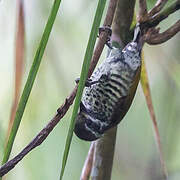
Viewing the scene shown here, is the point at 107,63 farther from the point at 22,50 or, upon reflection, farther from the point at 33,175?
the point at 33,175

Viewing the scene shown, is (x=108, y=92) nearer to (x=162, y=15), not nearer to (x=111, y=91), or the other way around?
(x=111, y=91)

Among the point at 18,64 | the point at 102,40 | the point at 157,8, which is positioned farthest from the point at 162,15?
the point at 18,64

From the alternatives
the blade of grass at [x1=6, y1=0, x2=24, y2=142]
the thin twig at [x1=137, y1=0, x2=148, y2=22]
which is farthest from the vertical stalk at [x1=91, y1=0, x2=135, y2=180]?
the blade of grass at [x1=6, y1=0, x2=24, y2=142]

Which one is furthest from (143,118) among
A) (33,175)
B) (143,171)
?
(33,175)

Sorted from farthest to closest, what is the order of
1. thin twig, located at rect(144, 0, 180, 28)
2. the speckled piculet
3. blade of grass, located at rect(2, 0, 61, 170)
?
the speckled piculet < thin twig, located at rect(144, 0, 180, 28) < blade of grass, located at rect(2, 0, 61, 170)

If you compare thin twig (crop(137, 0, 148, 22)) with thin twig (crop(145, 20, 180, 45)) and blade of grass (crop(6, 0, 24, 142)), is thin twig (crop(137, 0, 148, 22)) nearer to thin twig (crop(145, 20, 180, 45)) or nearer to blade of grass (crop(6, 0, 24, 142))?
thin twig (crop(145, 20, 180, 45))

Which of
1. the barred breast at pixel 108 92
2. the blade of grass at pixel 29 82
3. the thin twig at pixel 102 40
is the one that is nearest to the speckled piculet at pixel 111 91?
the barred breast at pixel 108 92

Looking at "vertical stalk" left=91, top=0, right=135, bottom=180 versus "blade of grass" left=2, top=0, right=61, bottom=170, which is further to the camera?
"vertical stalk" left=91, top=0, right=135, bottom=180
